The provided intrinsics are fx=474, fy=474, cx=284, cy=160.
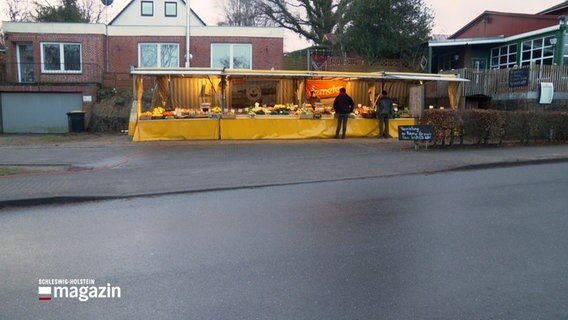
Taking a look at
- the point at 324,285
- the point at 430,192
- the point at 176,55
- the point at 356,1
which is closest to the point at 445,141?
the point at 430,192

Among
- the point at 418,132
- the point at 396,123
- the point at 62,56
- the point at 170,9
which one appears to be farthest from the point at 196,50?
the point at 418,132

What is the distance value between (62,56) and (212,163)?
20.9 metres

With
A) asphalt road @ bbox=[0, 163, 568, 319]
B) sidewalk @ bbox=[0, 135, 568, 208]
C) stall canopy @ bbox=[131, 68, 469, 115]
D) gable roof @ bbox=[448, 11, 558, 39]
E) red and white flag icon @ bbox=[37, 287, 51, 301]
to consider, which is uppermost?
gable roof @ bbox=[448, 11, 558, 39]

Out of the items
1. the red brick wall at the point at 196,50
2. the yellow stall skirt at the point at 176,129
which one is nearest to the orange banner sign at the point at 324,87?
the yellow stall skirt at the point at 176,129

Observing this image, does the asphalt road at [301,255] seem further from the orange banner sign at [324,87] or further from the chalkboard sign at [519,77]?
the chalkboard sign at [519,77]

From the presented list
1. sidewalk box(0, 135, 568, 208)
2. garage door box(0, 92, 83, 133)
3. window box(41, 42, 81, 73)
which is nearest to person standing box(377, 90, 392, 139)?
sidewalk box(0, 135, 568, 208)

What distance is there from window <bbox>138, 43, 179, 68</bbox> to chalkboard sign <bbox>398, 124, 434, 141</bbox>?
18.7 metres

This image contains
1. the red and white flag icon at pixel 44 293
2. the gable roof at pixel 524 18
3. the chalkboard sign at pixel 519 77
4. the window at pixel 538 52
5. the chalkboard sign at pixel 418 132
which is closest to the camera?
the red and white flag icon at pixel 44 293

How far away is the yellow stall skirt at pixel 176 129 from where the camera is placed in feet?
54.9

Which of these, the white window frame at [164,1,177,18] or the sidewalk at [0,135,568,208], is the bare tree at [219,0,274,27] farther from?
the sidewalk at [0,135,568,208]

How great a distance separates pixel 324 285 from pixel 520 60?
25832mm

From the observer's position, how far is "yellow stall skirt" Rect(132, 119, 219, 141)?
16.7 meters

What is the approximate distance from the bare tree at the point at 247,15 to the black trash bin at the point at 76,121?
25225 mm

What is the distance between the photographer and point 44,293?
14.0 ft
